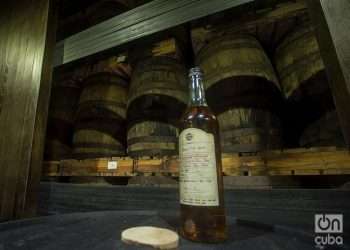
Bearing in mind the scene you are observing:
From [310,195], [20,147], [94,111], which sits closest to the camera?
[310,195]

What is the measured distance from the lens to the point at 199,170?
1.61ft

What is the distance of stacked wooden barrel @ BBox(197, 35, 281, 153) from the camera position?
1460 mm

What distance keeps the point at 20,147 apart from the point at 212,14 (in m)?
1.31

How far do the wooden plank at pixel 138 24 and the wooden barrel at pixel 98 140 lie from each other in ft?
2.64

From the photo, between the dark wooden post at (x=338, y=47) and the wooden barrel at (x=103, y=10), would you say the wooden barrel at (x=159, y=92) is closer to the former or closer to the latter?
the dark wooden post at (x=338, y=47)

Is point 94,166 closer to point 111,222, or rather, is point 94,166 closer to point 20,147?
point 20,147

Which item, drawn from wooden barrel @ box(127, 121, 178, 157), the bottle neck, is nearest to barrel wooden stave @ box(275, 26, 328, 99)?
wooden barrel @ box(127, 121, 178, 157)

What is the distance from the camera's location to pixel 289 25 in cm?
186

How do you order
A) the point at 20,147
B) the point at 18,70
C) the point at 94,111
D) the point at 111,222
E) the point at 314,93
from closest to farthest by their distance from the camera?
1. the point at 111,222
2. the point at 20,147
3. the point at 18,70
4. the point at 314,93
5. the point at 94,111

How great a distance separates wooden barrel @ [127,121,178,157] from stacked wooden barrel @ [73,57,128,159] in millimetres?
376

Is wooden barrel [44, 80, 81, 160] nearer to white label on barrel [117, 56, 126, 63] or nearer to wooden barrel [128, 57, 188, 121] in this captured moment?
white label on barrel [117, 56, 126, 63]

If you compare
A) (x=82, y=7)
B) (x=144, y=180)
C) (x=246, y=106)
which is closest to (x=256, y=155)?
(x=246, y=106)

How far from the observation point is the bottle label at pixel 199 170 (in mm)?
481

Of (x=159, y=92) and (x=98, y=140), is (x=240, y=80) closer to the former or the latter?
(x=159, y=92)
